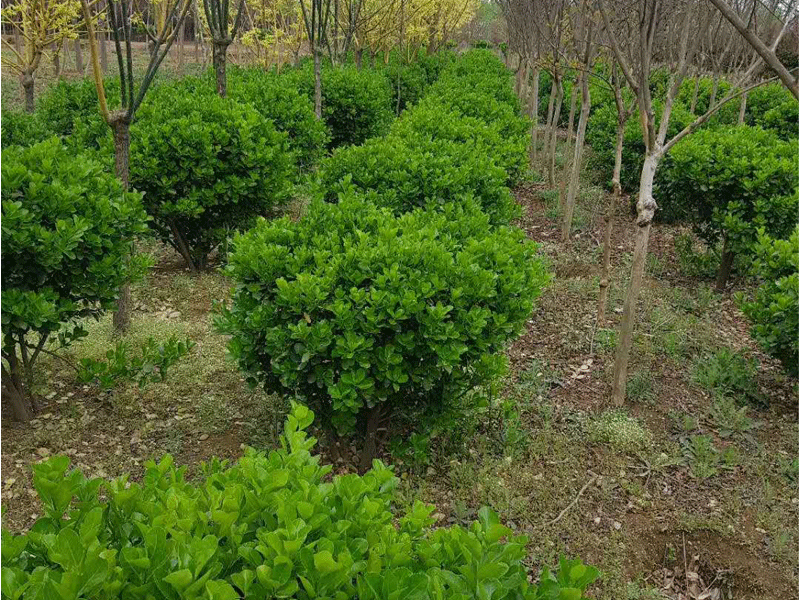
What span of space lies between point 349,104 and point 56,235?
8.20 metres

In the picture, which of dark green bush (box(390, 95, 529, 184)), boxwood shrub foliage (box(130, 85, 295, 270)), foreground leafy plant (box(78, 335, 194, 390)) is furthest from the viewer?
dark green bush (box(390, 95, 529, 184))

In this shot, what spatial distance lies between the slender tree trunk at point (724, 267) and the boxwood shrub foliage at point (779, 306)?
198 cm

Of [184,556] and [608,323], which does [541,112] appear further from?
[184,556]

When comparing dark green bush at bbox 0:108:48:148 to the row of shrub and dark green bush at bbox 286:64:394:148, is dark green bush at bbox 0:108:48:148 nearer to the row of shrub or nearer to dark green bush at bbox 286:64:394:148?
the row of shrub

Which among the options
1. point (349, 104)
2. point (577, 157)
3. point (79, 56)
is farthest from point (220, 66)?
point (79, 56)

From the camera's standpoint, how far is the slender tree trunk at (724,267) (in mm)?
6460

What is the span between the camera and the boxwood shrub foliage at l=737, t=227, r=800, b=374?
4137 mm

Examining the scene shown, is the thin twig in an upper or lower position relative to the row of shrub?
lower

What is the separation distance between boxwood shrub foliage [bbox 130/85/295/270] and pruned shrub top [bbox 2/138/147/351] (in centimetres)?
200

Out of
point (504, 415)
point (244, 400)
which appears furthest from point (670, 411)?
point (244, 400)

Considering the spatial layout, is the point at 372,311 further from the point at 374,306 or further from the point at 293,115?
the point at 293,115

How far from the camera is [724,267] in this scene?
257 inches

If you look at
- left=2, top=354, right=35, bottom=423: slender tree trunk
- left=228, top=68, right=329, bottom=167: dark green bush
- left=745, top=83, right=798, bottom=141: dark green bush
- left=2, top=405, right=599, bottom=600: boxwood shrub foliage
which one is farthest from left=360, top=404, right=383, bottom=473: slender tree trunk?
left=745, top=83, right=798, bottom=141: dark green bush

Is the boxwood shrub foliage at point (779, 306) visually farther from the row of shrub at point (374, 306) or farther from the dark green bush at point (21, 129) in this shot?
the dark green bush at point (21, 129)
